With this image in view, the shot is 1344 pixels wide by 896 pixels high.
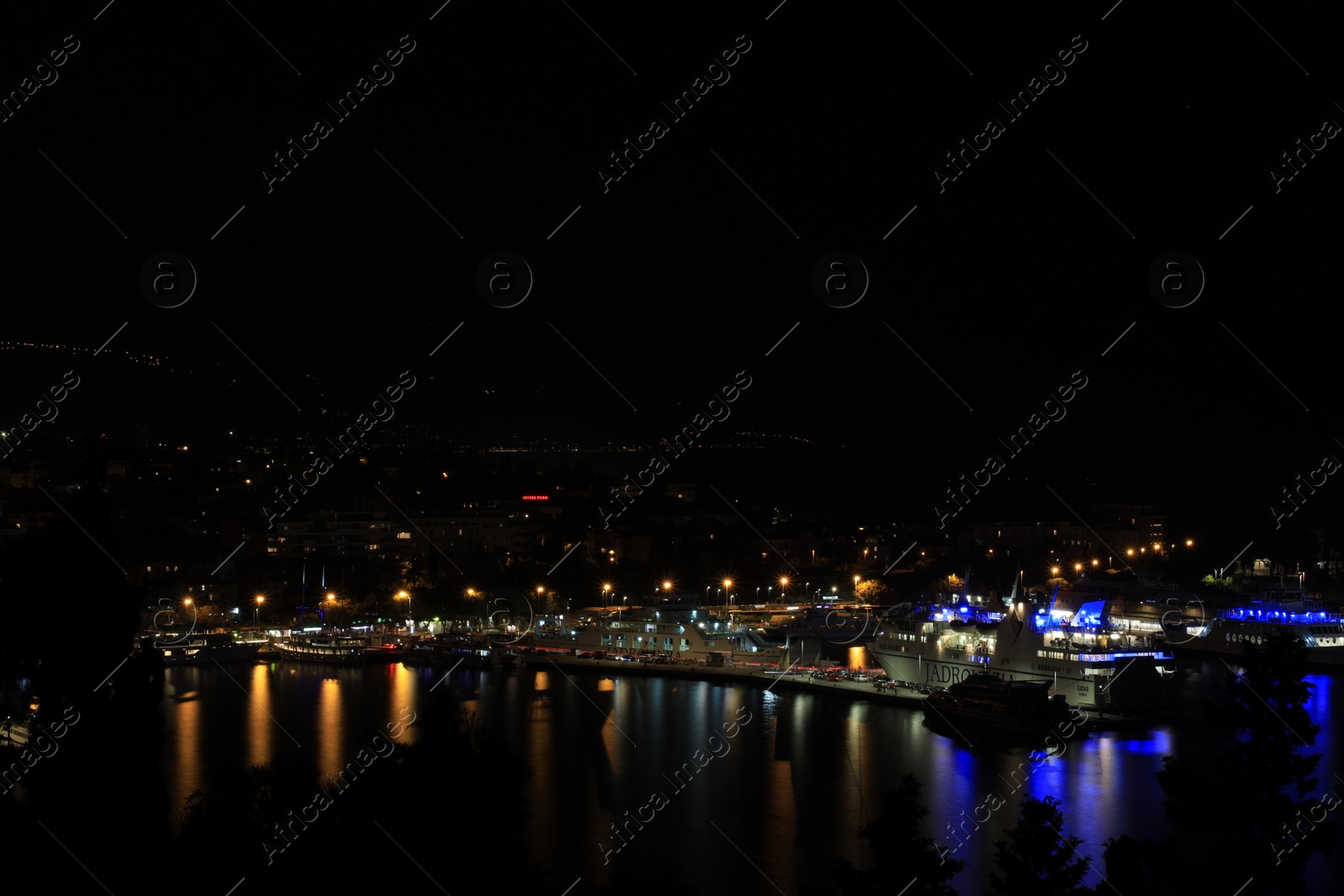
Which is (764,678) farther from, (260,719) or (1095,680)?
(260,719)

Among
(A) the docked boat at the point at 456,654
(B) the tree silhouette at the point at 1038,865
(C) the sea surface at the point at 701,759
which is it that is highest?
(A) the docked boat at the point at 456,654

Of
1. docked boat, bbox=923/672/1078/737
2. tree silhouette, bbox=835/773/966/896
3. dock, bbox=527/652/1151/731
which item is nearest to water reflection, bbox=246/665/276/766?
dock, bbox=527/652/1151/731

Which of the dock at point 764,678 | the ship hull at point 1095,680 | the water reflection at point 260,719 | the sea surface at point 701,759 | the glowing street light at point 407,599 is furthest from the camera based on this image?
the glowing street light at point 407,599

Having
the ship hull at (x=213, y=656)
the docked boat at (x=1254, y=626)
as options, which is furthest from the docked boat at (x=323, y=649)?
the docked boat at (x=1254, y=626)

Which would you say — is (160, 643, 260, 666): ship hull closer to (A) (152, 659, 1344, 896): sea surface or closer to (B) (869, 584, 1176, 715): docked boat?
(A) (152, 659, 1344, 896): sea surface

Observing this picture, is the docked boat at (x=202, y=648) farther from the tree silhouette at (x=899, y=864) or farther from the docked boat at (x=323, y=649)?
the tree silhouette at (x=899, y=864)

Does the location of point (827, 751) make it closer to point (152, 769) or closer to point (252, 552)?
point (152, 769)

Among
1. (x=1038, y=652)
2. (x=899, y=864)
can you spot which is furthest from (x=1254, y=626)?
(x=899, y=864)
